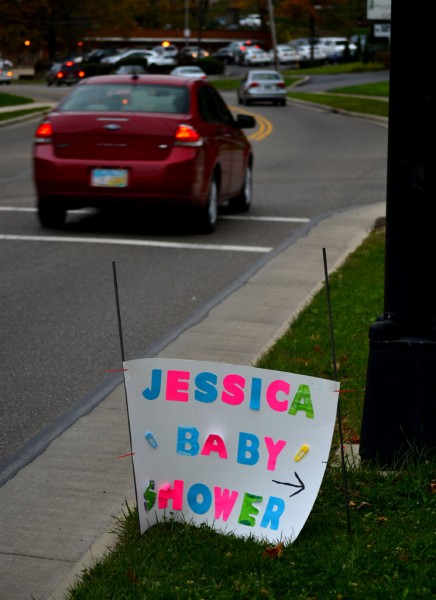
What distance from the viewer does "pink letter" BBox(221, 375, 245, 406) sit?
4570 mm

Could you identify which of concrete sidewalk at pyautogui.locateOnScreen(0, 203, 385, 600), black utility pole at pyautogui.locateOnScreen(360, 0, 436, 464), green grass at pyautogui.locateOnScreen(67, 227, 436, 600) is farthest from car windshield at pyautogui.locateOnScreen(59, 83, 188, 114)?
green grass at pyautogui.locateOnScreen(67, 227, 436, 600)

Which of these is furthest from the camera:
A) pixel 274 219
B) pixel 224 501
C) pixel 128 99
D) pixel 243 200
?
pixel 243 200

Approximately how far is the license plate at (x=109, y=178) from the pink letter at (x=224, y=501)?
29.3 ft

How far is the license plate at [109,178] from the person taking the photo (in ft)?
43.6

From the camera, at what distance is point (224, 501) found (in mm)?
4637

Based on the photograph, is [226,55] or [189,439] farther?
[226,55]

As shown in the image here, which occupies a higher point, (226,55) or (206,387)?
(206,387)

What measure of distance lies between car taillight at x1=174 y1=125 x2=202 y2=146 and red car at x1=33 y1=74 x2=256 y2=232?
0.01 m

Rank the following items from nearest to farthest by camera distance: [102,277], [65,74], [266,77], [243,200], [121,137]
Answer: [102,277] → [121,137] → [243,200] → [266,77] → [65,74]

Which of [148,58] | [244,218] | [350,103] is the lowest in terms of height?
[148,58]

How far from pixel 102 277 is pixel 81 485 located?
18.5 feet

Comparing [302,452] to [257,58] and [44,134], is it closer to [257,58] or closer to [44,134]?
[44,134]

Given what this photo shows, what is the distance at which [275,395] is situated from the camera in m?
4.54

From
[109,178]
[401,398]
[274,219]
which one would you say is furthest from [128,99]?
[401,398]
